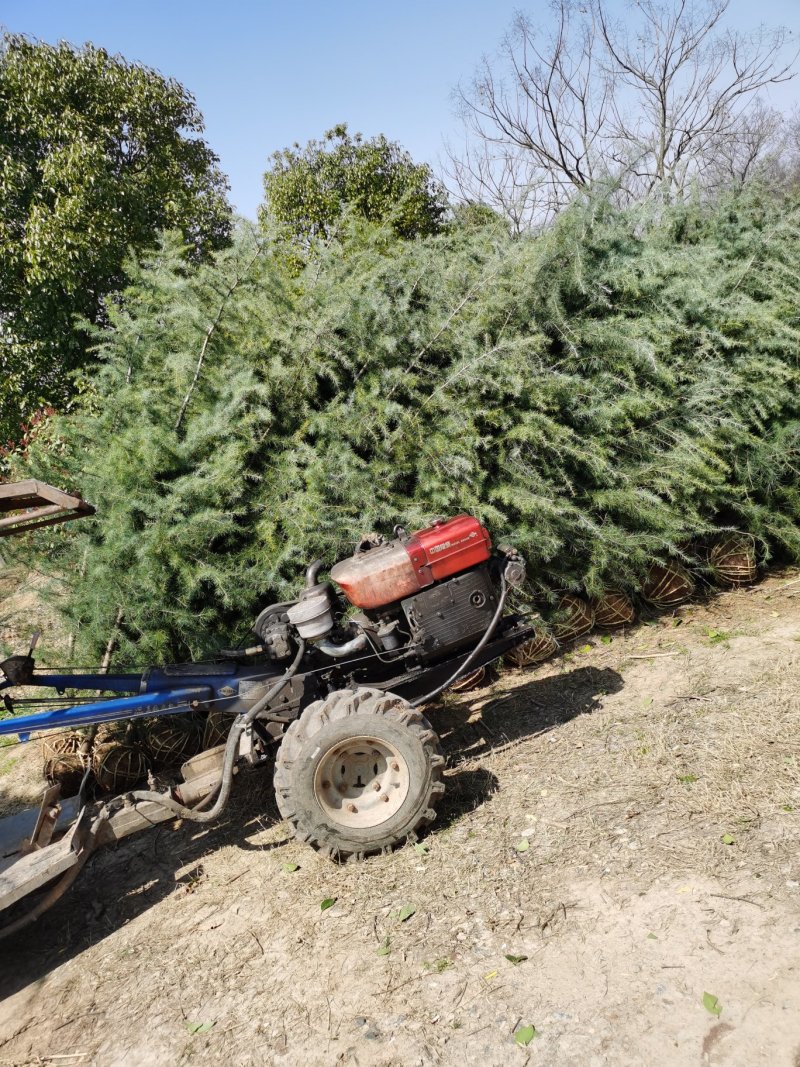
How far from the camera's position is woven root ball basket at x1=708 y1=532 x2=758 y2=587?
5867mm

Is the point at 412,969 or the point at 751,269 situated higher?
the point at 751,269

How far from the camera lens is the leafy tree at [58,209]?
909cm

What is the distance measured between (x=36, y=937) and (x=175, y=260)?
4099 mm

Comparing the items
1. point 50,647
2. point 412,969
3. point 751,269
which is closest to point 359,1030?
point 412,969

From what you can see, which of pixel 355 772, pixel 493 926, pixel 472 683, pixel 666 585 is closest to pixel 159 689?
pixel 355 772

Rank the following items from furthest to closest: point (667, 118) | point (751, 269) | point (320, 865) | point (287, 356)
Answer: point (667, 118)
point (751, 269)
point (287, 356)
point (320, 865)

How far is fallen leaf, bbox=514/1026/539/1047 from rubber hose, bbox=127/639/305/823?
164 cm

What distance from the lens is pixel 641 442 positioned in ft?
17.9

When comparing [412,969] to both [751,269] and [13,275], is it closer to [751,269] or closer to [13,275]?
[751,269]

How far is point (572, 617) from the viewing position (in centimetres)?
524

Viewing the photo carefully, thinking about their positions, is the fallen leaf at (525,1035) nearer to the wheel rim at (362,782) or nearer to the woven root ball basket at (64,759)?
the wheel rim at (362,782)

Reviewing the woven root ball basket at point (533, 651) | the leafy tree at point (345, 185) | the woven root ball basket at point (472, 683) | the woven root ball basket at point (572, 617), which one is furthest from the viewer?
the leafy tree at point (345, 185)

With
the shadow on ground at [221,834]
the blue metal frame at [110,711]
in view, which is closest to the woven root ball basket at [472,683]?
the shadow on ground at [221,834]

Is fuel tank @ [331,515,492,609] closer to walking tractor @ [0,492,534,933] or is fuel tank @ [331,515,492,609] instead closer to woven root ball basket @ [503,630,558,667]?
walking tractor @ [0,492,534,933]
